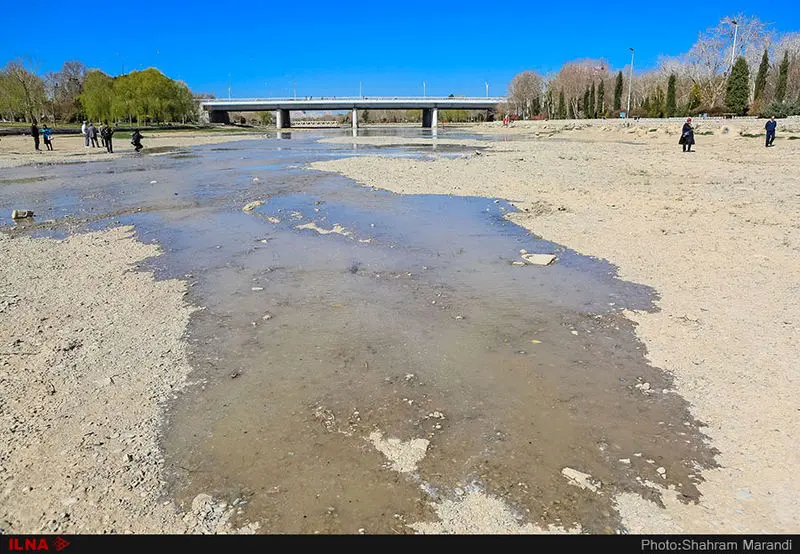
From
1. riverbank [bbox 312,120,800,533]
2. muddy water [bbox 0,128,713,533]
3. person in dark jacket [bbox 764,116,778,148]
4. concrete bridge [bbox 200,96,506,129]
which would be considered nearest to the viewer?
riverbank [bbox 312,120,800,533]

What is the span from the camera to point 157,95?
85.9 meters

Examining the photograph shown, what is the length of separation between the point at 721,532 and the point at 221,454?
352cm

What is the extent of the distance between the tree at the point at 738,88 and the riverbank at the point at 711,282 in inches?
1685

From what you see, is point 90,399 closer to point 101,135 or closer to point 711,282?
point 711,282

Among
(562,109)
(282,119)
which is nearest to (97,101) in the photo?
(282,119)

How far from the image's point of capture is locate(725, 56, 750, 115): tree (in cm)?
5773

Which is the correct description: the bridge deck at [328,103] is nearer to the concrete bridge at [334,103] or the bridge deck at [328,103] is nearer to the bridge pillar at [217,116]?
the concrete bridge at [334,103]

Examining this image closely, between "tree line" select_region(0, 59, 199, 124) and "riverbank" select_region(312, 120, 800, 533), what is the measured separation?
67.5 m

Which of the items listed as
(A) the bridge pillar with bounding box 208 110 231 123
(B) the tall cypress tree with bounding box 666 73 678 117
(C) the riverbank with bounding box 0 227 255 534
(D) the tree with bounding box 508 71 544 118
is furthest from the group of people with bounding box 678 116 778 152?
(A) the bridge pillar with bounding box 208 110 231 123

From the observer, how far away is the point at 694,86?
77375 mm

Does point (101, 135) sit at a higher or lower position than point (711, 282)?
higher

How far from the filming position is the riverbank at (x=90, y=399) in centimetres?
353

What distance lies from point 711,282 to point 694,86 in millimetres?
83883

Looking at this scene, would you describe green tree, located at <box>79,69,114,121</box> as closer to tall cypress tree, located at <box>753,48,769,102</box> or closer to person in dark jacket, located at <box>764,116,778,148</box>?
person in dark jacket, located at <box>764,116,778,148</box>
